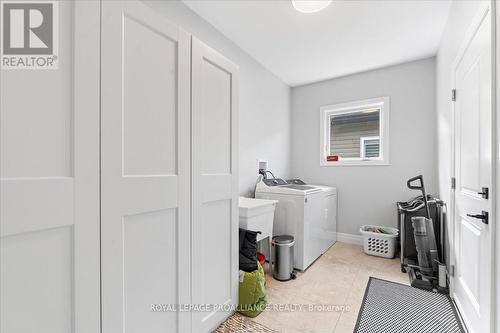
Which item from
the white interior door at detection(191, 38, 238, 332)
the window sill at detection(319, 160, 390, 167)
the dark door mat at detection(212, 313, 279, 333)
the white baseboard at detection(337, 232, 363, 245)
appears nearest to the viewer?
the white interior door at detection(191, 38, 238, 332)

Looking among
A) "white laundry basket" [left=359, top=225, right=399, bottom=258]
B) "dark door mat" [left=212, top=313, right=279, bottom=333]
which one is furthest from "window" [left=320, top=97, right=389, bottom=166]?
"dark door mat" [left=212, top=313, right=279, bottom=333]

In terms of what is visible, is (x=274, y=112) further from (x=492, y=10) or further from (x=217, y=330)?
(x=217, y=330)

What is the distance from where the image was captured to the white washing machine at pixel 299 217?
2.47 meters

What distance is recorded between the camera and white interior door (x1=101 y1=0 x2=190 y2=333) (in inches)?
37.9

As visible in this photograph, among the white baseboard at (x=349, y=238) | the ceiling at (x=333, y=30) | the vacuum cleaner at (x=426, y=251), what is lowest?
the white baseboard at (x=349, y=238)

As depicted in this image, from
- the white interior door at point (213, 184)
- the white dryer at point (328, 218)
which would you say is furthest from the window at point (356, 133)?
the white interior door at point (213, 184)

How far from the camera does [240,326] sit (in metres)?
1.61

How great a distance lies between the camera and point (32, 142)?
0.77 metres

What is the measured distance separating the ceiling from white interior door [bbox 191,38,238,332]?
0.85 meters

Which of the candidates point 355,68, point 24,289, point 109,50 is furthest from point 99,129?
point 355,68

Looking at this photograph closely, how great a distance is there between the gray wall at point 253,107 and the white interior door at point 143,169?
101 centimetres

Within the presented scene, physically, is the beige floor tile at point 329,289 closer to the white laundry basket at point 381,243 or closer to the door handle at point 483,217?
the white laundry basket at point 381,243

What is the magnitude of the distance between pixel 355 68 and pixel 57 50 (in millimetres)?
3358

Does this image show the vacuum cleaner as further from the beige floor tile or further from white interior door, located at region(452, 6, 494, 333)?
white interior door, located at region(452, 6, 494, 333)
